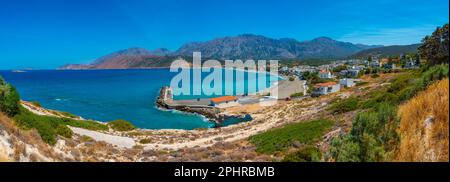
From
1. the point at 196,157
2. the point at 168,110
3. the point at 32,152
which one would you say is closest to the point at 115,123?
the point at 196,157

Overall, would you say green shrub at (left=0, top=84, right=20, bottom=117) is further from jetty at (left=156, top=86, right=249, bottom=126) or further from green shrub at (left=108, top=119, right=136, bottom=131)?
jetty at (left=156, top=86, right=249, bottom=126)

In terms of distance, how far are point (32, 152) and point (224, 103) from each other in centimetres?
4918

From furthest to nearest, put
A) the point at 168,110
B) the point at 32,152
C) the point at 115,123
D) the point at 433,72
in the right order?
the point at 168,110 → the point at 115,123 → the point at 433,72 → the point at 32,152

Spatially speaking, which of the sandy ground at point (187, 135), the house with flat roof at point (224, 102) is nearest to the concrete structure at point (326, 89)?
the house with flat roof at point (224, 102)

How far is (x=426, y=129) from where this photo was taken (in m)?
7.21

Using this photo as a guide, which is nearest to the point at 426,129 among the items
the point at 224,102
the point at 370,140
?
the point at 370,140

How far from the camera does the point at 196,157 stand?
1423cm

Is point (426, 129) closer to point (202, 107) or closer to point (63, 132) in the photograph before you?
A: point (63, 132)

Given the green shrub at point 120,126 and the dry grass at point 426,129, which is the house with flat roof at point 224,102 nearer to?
the green shrub at point 120,126

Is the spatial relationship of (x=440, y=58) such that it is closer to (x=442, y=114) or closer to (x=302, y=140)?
(x=442, y=114)

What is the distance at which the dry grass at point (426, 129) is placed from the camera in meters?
6.45

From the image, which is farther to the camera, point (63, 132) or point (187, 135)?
point (187, 135)

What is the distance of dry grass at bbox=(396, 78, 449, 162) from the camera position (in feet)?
21.2
